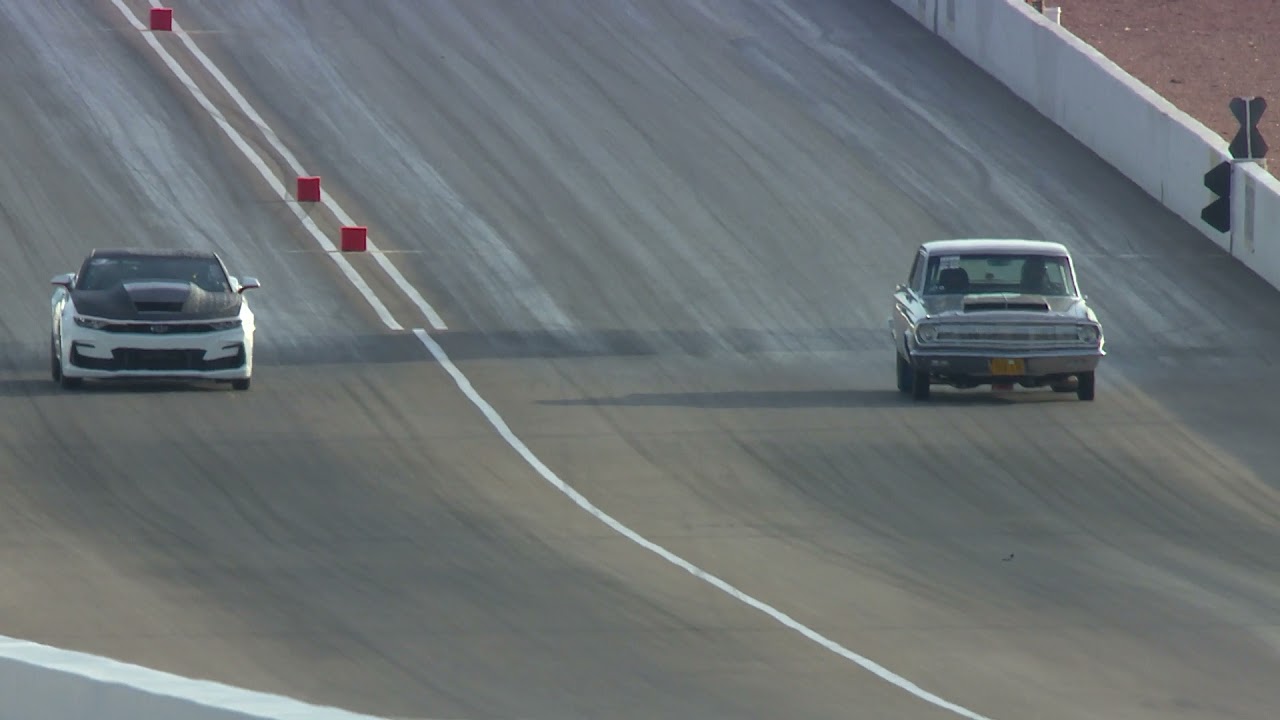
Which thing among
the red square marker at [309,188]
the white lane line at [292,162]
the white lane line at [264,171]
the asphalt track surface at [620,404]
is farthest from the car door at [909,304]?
the red square marker at [309,188]

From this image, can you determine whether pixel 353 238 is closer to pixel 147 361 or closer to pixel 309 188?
pixel 309 188

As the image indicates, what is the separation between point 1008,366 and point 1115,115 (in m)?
10.4

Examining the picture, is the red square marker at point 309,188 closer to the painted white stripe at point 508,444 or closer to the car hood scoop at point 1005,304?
the painted white stripe at point 508,444

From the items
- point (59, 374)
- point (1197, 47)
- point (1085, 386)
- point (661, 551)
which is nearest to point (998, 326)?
point (1085, 386)

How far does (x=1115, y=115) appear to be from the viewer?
30.2 meters

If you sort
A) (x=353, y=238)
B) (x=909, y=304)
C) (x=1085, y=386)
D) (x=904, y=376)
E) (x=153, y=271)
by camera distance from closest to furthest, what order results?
(x=1085, y=386) → (x=904, y=376) → (x=909, y=304) → (x=153, y=271) → (x=353, y=238)

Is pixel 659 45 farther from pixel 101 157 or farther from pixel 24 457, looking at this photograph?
pixel 24 457

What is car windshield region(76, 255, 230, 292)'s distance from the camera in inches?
853

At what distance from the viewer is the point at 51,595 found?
1370cm

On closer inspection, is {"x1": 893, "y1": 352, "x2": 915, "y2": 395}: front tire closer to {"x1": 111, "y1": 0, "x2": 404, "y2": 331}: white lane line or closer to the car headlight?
{"x1": 111, "y1": 0, "x2": 404, "y2": 331}: white lane line

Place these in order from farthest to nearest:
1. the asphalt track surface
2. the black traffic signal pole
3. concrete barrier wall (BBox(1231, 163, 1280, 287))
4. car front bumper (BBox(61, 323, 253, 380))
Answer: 1. the black traffic signal pole
2. concrete barrier wall (BBox(1231, 163, 1280, 287))
3. car front bumper (BBox(61, 323, 253, 380))
4. the asphalt track surface

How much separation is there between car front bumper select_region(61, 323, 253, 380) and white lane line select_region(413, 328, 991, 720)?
2431mm

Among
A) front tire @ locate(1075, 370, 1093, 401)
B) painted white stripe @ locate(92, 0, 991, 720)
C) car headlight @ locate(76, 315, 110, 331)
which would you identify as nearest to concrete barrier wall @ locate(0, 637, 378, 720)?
painted white stripe @ locate(92, 0, 991, 720)

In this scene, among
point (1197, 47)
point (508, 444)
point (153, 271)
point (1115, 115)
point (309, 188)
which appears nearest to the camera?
point (508, 444)
